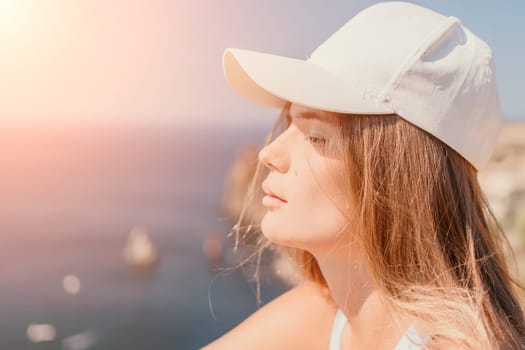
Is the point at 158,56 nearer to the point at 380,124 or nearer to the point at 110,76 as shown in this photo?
the point at 110,76

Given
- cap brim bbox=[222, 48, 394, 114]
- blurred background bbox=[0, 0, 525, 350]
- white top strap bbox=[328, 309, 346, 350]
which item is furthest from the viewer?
blurred background bbox=[0, 0, 525, 350]

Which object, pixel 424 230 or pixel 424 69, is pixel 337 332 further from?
pixel 424 69

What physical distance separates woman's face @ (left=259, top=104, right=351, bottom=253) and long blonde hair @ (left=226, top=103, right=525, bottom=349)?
0.02 meters

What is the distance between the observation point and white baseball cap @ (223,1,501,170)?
26.5 inches

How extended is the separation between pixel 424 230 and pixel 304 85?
0.23 meters

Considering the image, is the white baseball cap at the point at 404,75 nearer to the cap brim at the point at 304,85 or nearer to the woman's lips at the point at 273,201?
the cap brim at the point at 304,85

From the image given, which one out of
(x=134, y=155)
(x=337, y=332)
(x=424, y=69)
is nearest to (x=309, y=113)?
(x=424, y=69)

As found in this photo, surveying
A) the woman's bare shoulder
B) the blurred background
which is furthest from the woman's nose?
the blurred background

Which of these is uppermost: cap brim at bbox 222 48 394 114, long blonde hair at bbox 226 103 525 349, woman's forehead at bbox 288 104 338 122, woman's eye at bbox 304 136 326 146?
cap brim at bbox 222 48 394 114

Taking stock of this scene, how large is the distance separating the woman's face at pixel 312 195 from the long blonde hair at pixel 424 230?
0.02 metres

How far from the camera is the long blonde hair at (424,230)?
0.68 metres

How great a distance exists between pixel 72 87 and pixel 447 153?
0.89m

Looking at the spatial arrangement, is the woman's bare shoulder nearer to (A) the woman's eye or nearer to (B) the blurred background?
(A) the woman's eye

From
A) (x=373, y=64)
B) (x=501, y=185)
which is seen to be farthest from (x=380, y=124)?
(x=501, y=185)
